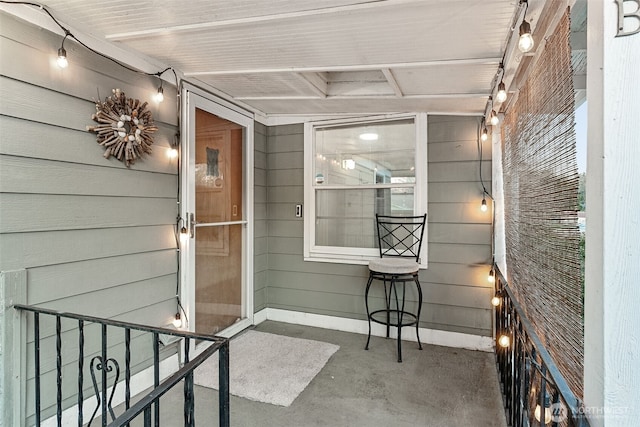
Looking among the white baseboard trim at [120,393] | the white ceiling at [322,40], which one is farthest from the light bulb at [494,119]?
the white baseboard trim at [120,393]

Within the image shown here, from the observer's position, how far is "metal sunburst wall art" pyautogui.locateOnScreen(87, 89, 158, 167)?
6.58 feet

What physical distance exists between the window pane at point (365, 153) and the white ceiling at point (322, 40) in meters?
0.53

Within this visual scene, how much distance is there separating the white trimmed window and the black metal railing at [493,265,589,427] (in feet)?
3.39

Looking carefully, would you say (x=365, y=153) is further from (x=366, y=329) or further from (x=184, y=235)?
(x=184, y=235)

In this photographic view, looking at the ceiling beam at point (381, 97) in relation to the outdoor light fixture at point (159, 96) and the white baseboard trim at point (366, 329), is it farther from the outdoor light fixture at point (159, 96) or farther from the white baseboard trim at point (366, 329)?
the white baseboard trim at point (366, 329)

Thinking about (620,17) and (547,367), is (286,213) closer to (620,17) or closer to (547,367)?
(547,367)

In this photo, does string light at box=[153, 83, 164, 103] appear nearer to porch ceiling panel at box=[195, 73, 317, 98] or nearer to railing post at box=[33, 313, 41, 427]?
porch ceiling panel at box=[195, 73, 317, 98]

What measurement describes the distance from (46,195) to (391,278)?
239 cm

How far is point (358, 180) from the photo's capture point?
348 cm

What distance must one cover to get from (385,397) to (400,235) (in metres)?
1.46

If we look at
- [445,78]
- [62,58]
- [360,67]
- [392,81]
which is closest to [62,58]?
[62,58]

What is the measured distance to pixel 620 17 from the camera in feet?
2.55

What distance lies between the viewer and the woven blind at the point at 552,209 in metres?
1.12

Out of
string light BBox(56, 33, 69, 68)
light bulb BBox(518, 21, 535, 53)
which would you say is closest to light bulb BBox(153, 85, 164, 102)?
string light BBox(56, 33, 69, 68)
